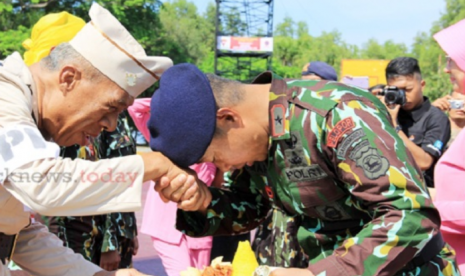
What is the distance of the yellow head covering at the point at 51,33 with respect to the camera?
11.8 feet

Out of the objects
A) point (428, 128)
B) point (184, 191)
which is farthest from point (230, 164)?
point (428, 128)

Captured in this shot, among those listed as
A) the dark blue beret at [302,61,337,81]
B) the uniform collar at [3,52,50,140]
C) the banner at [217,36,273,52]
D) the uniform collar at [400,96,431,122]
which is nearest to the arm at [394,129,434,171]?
the uniform collar at [400,96,431,122]

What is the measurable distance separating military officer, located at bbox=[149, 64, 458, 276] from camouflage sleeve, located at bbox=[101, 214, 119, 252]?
1550mm

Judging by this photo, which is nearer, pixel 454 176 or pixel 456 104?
pixel 454 176

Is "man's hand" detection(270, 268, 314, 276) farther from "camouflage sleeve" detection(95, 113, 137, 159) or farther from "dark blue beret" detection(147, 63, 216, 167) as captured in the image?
"camouflage sleeve" detection(95, 113, 137, 159)

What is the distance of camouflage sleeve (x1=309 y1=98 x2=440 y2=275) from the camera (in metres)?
1.99

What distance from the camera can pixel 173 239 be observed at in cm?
455

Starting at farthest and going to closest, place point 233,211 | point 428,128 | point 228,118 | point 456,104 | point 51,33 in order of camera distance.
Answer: point 428,128
point 456,104
point 51,33
point 233,211
point 228,118

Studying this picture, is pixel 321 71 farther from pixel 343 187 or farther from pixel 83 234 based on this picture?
pixel 343 187

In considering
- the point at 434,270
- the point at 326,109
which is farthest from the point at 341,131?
the point at 434,270

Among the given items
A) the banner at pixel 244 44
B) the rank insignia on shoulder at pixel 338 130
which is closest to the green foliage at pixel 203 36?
the banner at pixel 244 44

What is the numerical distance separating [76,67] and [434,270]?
5.15 ft

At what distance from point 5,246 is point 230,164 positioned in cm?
90

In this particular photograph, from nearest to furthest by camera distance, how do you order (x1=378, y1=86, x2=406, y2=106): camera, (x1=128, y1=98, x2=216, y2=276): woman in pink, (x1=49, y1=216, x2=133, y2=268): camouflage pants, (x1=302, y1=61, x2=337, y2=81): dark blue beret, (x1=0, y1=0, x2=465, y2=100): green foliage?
(x1=49, y1=216, x2=133, y2=268): camouflage pants
(x1=128, y1=98, x2=216, y2=276): woman in pink
(x1=378, y1=86, x2=406, y2=106): camera
(x1=302, y1=61, x2=337, y2=81): dark blue beret
(x1=0, y1=0, x2=465, y2=100): green foliage
